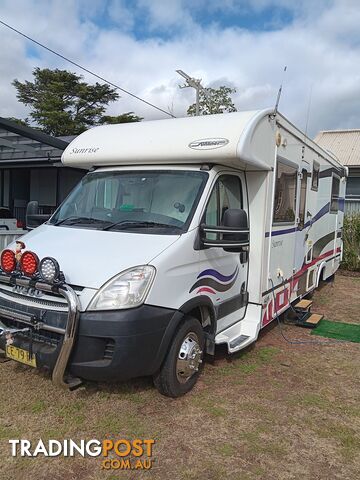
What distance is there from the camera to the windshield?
4082 millimetres

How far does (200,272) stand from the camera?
13.2 feet

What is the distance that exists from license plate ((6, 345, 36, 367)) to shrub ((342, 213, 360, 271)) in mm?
10285

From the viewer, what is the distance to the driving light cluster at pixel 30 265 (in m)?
3.39

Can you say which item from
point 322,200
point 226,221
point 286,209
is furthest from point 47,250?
point 322,200

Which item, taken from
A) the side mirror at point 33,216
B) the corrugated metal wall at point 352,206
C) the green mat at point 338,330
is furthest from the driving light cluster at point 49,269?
the corrugated metal wall at point 352,206

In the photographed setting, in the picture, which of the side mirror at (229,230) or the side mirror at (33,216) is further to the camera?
the side mirror at (33,216)

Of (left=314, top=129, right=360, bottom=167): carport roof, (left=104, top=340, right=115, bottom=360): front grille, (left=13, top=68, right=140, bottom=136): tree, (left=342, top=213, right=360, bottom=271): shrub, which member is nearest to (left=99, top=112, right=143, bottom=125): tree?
(left=13, top=68, right=140, bottom=136): tree

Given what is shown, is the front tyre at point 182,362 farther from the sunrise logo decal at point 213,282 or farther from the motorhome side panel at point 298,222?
the motorhome side panel at point 298,222

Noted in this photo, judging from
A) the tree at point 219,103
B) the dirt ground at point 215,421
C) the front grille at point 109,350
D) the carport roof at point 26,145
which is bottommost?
the dirt ground at point 215,421

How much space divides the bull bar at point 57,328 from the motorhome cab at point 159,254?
0.01 m

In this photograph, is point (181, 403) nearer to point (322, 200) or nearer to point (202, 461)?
point (202, 461)

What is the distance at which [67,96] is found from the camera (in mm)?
35594

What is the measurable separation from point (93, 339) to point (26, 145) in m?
10.1

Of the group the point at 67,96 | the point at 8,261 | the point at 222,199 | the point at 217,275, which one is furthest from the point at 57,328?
the point at 67,96
